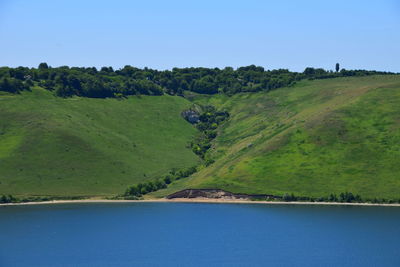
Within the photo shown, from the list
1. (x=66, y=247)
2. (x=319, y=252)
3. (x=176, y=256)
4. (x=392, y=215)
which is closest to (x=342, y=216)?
(x=392, y=215)

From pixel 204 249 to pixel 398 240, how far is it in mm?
42484

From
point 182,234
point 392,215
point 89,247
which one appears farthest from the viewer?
point 392,215

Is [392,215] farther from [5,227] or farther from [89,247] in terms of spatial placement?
[5,227]

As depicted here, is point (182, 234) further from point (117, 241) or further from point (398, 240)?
point (398, 240)

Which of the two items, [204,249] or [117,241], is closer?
[204,249]

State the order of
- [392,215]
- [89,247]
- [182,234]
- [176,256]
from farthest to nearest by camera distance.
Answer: [392,215] → [182,234] → [89,247] → [176,256]

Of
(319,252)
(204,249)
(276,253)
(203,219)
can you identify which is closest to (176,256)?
(204,249)

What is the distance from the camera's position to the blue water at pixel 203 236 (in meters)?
129

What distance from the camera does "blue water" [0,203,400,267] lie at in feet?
424

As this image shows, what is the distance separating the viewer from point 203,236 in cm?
15462

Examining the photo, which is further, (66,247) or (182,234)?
(182,234)

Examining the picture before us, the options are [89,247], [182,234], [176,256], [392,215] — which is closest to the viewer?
[176,256]

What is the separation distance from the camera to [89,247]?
143m

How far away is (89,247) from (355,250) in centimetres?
5602
